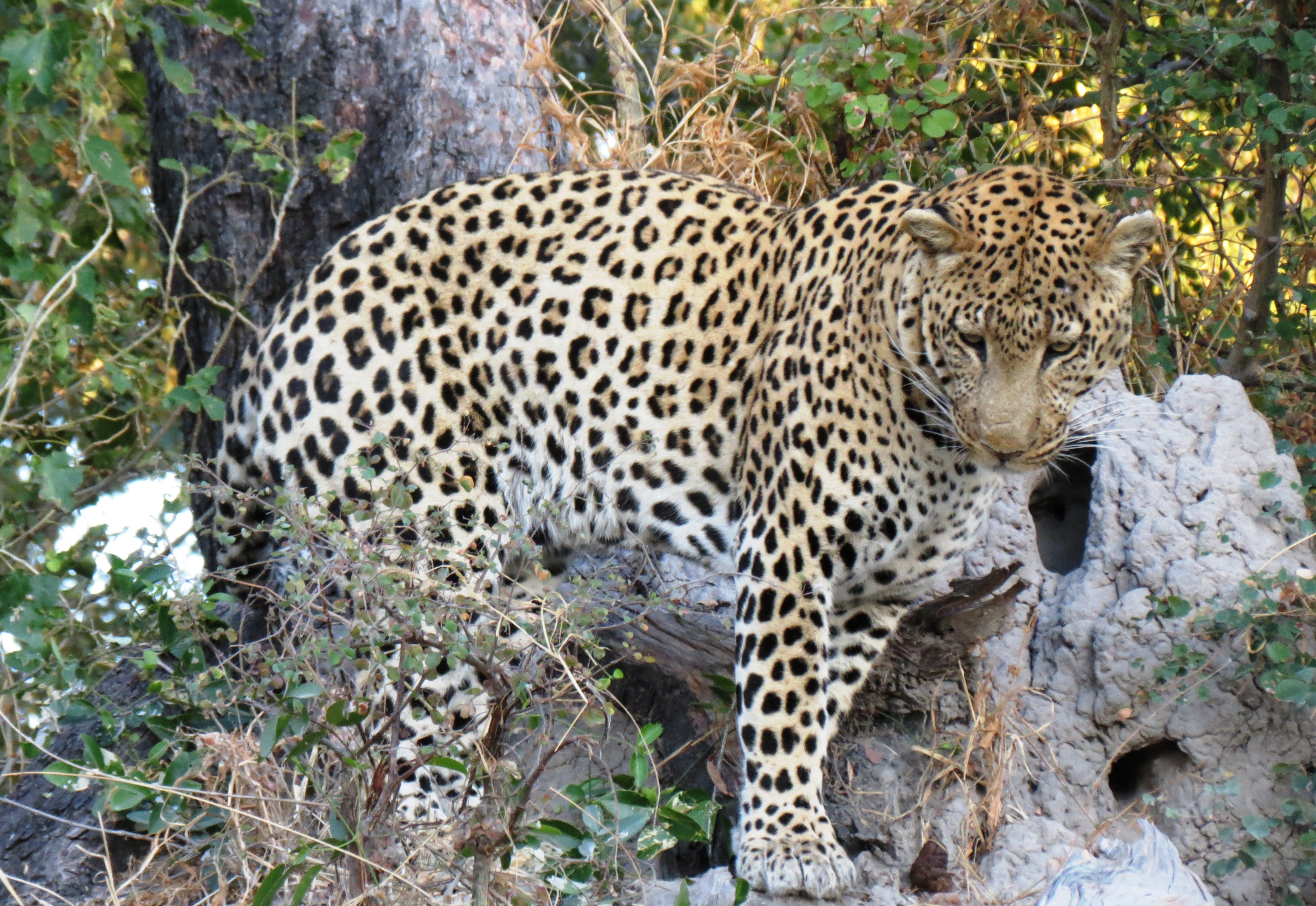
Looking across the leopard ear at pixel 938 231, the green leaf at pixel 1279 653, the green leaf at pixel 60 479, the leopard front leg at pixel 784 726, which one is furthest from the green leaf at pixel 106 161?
the green leaf at pixel 1279 653

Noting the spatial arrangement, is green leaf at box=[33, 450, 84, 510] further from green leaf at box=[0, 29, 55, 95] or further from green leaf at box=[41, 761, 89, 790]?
green leaf at box=[0, 29, 55, 95]

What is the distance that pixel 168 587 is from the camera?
185 inches

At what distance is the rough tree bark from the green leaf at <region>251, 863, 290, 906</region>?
118 inches

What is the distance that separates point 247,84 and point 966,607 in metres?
3.97

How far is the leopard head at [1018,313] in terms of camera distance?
4613 millimetres

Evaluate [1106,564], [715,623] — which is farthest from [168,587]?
[1106,564]

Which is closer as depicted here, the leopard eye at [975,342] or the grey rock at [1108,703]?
the leopard eye at [975,342]

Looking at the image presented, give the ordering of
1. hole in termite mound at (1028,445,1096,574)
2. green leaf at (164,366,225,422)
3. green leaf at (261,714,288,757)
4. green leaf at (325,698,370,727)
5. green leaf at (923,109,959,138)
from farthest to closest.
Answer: green leaf at (923,109,959,138) → hole in termite mound at (1028,445,1096,574) → green leaf at (164,366,225,422) → green leaf at (261,714,288,757) → green leaf at (325,698,370,727)

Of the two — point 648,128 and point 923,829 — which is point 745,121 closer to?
point 648,128

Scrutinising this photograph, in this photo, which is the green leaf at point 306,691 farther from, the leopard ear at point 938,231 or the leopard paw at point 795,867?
the leopard ear at point 938,231

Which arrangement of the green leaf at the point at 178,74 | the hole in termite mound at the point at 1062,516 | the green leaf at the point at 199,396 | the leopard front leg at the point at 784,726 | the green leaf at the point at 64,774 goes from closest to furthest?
1. the green leaf at the point at 64,774
2. the leopard front leg at the point at 784,726
3. the green leaf at the point at 178,74
4. the green leaf at the point at 199,396
5. the hole in termite mound at the point at 1062,516

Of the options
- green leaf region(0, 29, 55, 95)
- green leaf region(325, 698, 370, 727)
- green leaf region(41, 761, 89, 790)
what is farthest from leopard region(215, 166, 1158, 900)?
green leaf region(0, 29, 55, 95)

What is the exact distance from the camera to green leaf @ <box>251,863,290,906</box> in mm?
3732

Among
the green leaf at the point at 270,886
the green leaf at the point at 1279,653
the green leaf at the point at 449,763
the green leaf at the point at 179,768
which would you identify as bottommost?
the green leaf at the point at 179,768
